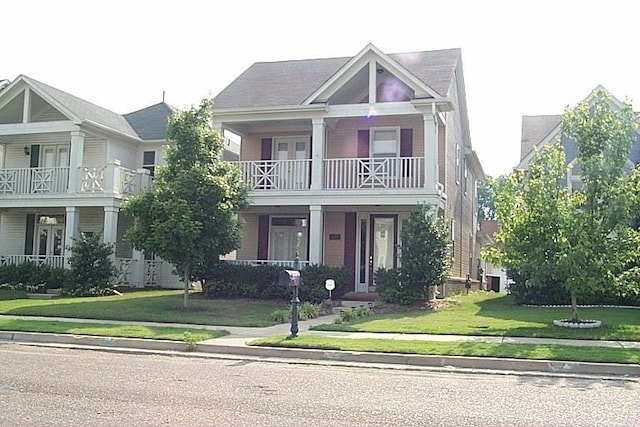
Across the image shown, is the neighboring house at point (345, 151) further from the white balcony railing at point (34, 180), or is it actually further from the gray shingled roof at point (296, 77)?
the white balcony railing at point (34, 180)

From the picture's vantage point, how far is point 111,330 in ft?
45.7

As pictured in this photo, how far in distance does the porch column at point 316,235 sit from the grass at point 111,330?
7.35m

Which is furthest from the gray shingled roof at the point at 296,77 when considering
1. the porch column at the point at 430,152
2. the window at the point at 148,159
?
the window at the point at 148,159

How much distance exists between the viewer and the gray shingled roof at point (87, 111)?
26.0 m

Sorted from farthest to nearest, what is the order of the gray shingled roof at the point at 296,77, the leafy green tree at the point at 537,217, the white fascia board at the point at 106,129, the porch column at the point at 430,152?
the white fascia board at the point at 106,129 → the gray shingled roof at the point at 296,77 → the porch column at the point at 430,152 → the leafy green tree at the point at 537,217

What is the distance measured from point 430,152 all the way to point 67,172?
46.8 ft

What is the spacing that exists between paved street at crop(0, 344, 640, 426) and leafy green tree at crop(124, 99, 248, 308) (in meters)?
6.67

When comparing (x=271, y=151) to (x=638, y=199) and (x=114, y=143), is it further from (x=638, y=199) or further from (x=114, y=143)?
(x=638, y=199)

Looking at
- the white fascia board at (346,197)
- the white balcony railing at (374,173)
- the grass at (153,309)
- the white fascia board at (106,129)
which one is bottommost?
the grass at (153,309)

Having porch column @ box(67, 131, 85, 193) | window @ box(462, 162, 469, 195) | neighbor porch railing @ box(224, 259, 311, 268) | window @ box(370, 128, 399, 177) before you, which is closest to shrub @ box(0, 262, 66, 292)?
porch column @ box(67, 131, 85, 193)

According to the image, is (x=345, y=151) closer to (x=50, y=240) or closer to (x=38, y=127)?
(x=38, y=127)

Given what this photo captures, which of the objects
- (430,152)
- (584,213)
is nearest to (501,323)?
(584,213)

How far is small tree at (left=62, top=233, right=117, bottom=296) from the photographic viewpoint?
22.9 m

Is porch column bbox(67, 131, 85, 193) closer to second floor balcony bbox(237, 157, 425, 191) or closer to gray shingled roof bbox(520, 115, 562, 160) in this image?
second floor balcony bbox(237, 157, 425, 191)
